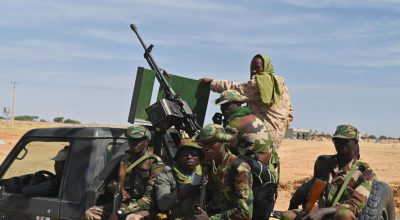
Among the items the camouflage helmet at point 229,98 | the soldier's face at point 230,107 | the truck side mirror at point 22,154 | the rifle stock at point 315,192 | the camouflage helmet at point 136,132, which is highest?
the camouflage helmet at point 229,98

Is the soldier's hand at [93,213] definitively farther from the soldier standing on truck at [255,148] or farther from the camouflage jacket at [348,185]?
the camouflage jacket at [348,185]

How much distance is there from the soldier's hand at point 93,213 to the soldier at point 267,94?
6.55 ft

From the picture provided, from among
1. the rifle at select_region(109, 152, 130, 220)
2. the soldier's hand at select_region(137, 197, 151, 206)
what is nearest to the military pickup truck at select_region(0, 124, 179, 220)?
the rifle at select_region(109, 152, 130, 220)

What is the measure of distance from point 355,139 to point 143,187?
180cm

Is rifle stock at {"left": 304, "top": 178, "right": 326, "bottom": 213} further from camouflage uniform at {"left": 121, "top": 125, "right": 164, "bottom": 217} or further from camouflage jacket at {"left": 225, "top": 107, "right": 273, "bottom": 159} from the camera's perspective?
camouflage uniform at {"left": 121, "top": 125, "right": 164, "bottom": 217}

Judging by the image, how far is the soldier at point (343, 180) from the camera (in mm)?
4281

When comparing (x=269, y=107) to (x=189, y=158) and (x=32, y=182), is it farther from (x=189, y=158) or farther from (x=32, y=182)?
(x=32, y=182)

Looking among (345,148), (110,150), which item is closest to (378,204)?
(345,148)

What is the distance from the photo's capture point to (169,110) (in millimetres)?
5223

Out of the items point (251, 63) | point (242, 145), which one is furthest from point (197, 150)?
point (251, 63)

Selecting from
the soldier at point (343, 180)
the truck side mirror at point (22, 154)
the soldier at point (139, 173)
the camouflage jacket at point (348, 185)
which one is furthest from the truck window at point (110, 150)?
the camouflage jacket at point (348, 185)

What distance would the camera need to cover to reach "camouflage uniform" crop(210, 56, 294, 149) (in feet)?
18.6

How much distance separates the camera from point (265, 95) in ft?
18.3

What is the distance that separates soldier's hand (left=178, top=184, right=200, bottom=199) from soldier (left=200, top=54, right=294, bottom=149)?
1.76 metres
